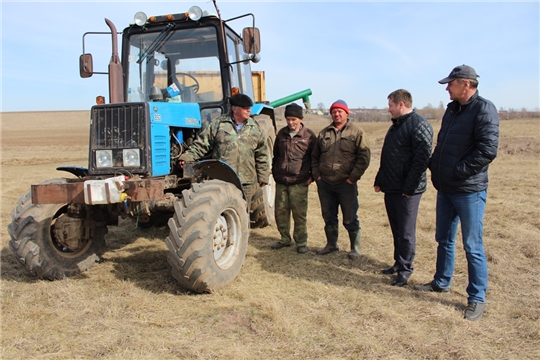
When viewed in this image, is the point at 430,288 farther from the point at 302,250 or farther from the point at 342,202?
the point at 302,250

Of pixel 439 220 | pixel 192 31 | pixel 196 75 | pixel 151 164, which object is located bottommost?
pixel 439 220

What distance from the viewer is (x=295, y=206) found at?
5.04 meters

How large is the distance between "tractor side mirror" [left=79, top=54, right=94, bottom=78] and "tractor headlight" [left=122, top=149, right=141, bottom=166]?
144 centimetres

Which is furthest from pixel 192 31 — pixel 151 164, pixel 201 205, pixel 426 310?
pixel 426 310

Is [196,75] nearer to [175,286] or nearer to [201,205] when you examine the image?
[201,205]

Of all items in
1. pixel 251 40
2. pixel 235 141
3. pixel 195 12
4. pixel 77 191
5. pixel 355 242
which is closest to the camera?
pixel 77 191

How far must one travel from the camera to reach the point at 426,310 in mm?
3346

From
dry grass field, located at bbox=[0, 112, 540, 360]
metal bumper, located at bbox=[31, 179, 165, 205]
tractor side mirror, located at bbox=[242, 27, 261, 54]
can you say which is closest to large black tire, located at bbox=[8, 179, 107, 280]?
dry grass field, located at bbox=[0, 112, 540, 360]

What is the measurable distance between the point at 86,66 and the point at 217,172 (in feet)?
6.34

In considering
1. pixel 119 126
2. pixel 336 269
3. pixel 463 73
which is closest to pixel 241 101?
pixel 119 126

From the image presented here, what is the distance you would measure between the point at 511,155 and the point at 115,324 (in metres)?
12.7

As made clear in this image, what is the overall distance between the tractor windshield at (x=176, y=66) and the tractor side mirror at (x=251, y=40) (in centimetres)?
59

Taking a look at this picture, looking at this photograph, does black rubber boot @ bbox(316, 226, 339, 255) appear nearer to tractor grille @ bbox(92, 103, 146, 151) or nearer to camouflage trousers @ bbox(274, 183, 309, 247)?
camouflage trousers @ bbox(274, 183, 309, 247)

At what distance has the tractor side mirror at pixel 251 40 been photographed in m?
4.48
